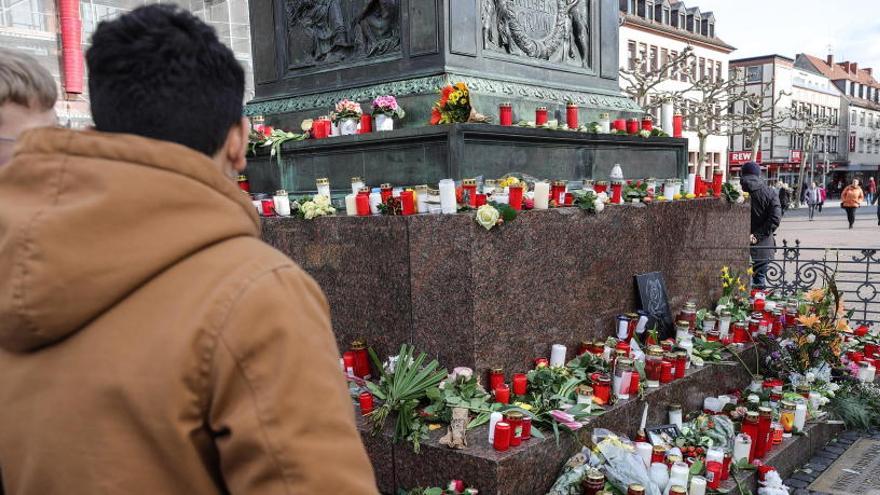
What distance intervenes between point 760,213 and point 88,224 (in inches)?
343

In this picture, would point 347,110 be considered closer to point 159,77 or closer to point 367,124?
point 367,124

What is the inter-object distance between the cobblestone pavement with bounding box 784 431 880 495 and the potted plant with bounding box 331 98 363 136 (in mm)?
3600

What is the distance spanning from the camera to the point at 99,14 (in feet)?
64.4

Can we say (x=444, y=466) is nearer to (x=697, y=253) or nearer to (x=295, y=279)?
(x=295, y=279)

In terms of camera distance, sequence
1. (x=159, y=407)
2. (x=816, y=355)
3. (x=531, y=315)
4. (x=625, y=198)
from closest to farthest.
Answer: (x=159, y=407) → (x=531, y=315) → (x=625, y=198) → (x=816, y=355)

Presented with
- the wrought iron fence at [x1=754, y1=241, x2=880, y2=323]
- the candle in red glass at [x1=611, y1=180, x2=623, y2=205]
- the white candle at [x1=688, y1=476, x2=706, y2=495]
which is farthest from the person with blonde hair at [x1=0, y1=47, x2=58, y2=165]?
the wrought iron fence at [x1=754, y1=241, x2=880, y2=323]

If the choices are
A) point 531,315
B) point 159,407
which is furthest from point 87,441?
point 531,315

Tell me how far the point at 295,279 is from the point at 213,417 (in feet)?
0.83

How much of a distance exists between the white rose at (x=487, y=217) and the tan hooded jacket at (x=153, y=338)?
249 cm

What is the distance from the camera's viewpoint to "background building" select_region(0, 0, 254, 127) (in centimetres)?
1812

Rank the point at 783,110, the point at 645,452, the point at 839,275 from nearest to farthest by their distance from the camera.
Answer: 1. the point at 645,452
2. the point at 839,275
3. the point at 783,110

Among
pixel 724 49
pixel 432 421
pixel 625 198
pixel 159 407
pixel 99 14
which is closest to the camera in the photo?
pixel 159 407

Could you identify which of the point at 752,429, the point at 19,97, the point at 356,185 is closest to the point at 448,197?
the point at 356,185

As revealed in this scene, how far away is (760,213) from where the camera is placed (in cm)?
852
